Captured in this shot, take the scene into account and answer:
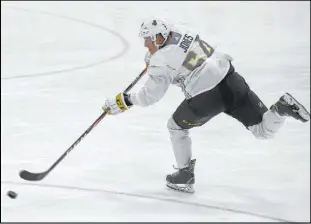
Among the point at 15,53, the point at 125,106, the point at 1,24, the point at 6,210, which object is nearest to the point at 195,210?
the point at 125,106

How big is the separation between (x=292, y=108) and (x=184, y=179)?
71 cm

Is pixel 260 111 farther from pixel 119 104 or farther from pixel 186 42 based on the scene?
pixel 119 104

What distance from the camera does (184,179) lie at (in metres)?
4.27

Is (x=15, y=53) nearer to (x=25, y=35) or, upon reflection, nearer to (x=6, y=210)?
(x=25, y=35)

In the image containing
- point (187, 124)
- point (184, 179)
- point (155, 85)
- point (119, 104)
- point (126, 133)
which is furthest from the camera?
point (126, 133)

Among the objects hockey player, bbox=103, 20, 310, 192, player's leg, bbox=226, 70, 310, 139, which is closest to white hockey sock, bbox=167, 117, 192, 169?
hockey player, bbox=103, 20, 310, 192

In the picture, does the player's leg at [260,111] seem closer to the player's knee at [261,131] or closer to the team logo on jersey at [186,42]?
the player's knee at [261,131]

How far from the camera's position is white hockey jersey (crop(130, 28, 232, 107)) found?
3.93 metres

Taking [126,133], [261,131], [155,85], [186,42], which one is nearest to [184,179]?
[261,131]

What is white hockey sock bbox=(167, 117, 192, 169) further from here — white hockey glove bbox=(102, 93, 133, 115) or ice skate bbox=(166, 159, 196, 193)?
white hockey glove bbox=(102, 93, 133, 115)

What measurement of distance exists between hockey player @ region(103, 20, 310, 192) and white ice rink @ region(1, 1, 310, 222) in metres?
0.35

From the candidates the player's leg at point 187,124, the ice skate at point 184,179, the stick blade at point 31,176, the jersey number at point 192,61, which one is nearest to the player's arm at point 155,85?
the jersey number at point 192,61

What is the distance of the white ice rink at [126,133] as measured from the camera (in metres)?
4.07

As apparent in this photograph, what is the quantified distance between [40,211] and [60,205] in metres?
0.14
